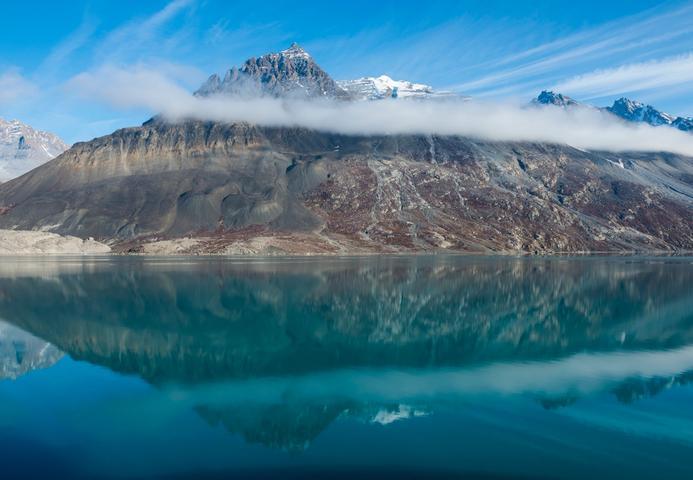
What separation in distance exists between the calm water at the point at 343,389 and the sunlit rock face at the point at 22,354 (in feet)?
0.66

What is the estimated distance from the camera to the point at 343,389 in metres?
28.2

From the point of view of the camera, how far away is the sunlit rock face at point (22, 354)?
Result: 3219 cm

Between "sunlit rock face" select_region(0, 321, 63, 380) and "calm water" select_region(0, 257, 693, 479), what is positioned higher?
"sunlit rock face" select_region(0, 321, 63, 380)

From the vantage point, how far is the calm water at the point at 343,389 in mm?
19391

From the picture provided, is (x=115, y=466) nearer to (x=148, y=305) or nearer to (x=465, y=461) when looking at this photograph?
(x=465, y=461)

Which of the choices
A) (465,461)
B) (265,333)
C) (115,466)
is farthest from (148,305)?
(465,461)

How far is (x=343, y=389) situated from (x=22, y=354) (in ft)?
70.9

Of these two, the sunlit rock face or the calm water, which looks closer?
the calm water

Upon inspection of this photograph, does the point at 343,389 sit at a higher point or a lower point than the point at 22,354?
lower

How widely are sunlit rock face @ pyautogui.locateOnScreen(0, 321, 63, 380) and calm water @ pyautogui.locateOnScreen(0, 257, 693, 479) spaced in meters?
0.20

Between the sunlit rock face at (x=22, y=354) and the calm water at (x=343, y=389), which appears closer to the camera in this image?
the calm water at (x=343, y=389)

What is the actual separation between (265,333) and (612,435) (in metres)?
27.7

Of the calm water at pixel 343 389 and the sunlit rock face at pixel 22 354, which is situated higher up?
the sunlit rock face at pixel 22 354

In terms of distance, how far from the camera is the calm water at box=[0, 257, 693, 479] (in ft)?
63.6
